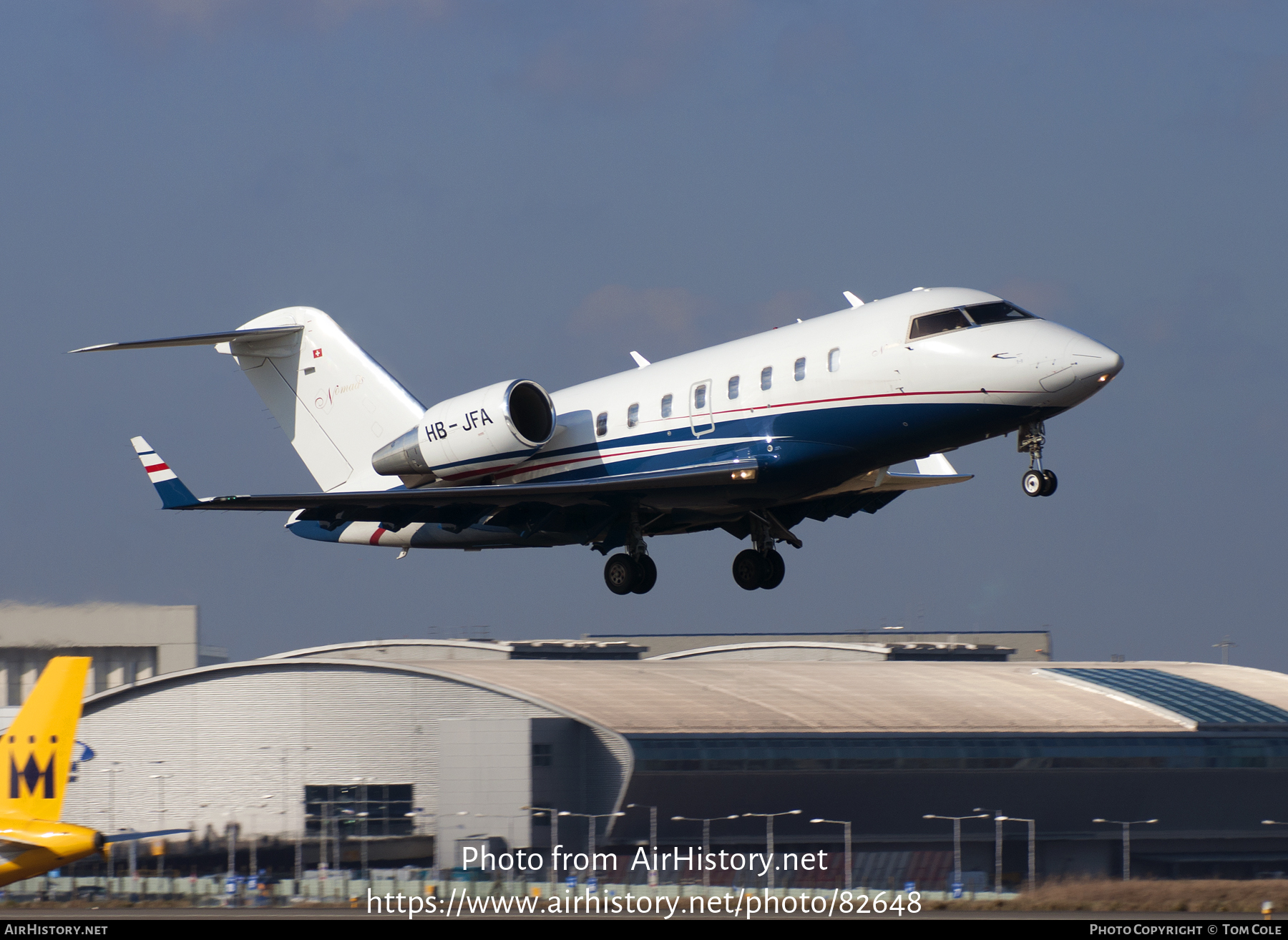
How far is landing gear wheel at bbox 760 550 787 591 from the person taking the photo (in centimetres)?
2631

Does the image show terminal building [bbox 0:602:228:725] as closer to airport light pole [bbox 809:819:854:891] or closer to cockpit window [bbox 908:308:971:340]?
airport light pole [bbox 809:819:854:891]

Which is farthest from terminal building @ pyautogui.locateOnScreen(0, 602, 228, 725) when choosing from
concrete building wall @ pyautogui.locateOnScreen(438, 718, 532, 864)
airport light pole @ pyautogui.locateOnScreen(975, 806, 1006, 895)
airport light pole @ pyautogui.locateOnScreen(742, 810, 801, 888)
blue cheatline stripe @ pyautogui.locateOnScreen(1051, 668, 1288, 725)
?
blue cheatline stripe @ pyautogui.locateOnScreen(1051, 668, 1288, 725)

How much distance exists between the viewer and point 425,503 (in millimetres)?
24750

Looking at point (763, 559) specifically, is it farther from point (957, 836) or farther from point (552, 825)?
point (957, 836)

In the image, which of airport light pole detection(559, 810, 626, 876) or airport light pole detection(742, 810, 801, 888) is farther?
airport light pole detection(742, 810, 801, 888)

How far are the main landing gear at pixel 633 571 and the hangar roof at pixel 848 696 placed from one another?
53.8ft

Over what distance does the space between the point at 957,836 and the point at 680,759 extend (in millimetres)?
7250

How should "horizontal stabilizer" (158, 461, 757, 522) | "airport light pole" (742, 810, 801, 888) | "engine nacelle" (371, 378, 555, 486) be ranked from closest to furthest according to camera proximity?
"horizontal stabilizer" (158, 461, 757, 522) < "engine nacelle" (371, 378, 555, 486) < "airport light pole" (742, 810, 801, 888)

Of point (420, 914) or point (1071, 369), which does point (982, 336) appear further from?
point (420, 914)

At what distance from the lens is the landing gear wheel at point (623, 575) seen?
83.5ft

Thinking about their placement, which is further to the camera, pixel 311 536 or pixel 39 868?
pixel 311 536

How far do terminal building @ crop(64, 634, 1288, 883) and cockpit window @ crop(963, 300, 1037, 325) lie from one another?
19.2 meters

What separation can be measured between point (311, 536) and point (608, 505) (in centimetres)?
651
